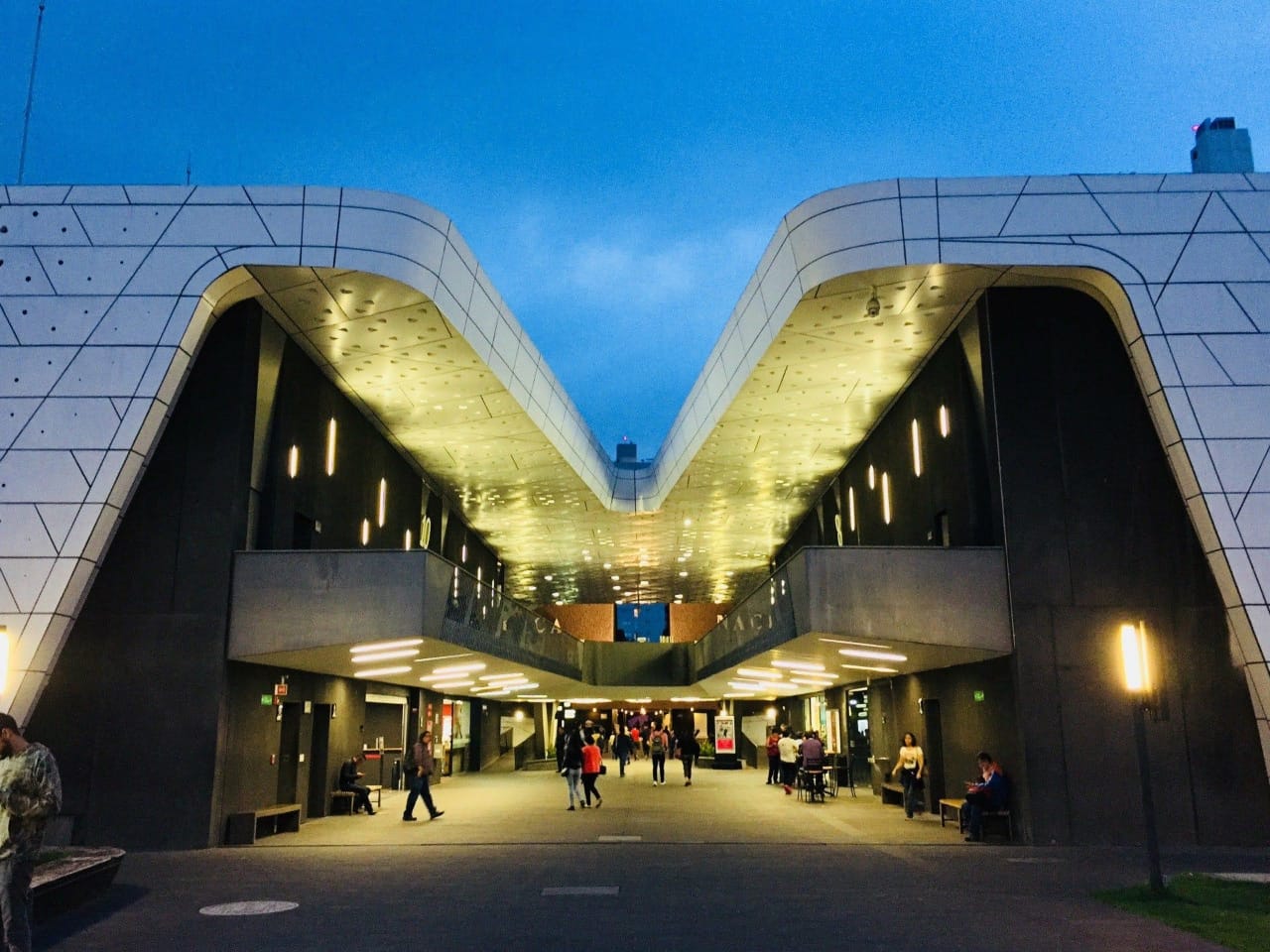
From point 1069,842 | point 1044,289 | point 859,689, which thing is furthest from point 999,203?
point 859,689

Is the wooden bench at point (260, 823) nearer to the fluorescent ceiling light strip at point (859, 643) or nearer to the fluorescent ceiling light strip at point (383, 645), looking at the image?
the fluorescent ceiling light strip at point (383, 645)

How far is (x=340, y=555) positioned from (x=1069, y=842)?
11.2 metres

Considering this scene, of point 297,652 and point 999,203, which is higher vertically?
point 999,203

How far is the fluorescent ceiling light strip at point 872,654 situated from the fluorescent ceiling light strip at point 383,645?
278 inches

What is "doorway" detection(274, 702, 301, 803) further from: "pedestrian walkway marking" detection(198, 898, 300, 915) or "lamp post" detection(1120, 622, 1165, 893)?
"lamp post" detection(1120, 622, 1165, 893)

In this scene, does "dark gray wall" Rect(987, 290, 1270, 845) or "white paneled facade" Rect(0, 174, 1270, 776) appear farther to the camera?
"dark gray wall" Rect(987, 290, 1270, 845)

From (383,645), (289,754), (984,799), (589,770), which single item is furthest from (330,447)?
(984,799)

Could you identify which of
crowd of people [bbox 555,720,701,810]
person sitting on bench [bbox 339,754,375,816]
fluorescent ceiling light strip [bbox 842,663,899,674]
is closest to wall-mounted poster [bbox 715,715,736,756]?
crowd of people [bbox 555,720,701,810]

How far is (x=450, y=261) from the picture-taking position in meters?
15.8

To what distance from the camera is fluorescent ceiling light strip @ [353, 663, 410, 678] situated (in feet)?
66.2

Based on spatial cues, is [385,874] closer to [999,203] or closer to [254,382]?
[254,382]

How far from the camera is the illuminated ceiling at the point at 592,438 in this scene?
613 inches

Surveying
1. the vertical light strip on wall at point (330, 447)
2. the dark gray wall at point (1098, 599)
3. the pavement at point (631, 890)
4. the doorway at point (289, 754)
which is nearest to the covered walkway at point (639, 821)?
the pavement at point (631, 890)

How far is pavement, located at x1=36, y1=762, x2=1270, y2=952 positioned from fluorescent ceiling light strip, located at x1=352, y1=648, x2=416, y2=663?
2.80 metres
